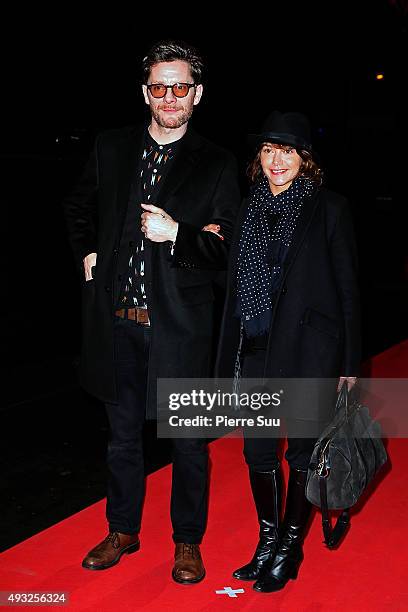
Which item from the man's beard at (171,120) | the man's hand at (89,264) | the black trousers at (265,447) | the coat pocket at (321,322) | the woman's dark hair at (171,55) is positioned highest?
the woman's dark hair at (171,55)

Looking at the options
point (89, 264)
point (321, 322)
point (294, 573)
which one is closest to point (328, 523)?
point (294, 573)

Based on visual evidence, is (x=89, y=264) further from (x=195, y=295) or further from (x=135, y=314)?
(x=195, y=295)

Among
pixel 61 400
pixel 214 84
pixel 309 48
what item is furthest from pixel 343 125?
pixel 61 400

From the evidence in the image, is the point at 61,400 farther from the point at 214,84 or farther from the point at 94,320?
the point at 214,84

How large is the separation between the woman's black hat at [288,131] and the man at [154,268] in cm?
25

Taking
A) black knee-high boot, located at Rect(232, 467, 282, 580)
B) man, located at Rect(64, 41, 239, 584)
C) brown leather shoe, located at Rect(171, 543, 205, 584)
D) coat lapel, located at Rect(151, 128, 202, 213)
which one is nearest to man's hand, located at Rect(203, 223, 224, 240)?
man, located at Rect(64, 41, 239, 584)

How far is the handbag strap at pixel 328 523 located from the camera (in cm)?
281

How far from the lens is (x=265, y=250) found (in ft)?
9.56

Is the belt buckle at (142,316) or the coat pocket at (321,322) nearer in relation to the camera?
the coat pocket at (321,322)

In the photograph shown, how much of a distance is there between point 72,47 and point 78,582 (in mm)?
5496

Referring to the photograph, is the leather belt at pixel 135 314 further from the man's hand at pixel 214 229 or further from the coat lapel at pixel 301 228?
the coat lapel at pixel 301 228

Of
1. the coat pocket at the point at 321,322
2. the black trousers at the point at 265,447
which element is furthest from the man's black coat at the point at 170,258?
the coat pocket at the point at 321,322

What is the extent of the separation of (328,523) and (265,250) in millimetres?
1003

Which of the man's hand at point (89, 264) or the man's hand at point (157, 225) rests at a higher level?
the man's hand at point (157, 225)
